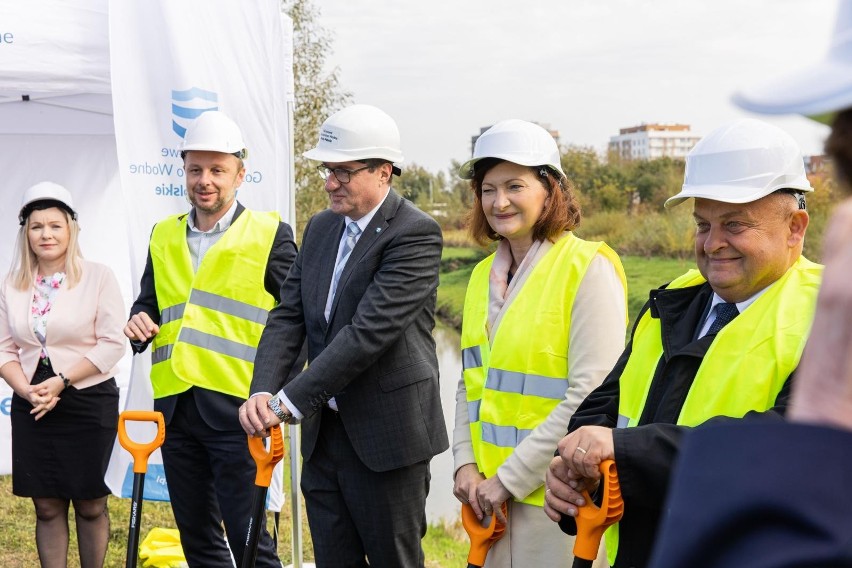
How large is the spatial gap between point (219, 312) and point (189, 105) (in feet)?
3.39

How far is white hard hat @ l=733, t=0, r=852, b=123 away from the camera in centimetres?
67

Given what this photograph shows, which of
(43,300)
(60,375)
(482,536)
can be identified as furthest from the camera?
(43,300)

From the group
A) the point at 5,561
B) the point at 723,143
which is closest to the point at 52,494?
the point at 5,561

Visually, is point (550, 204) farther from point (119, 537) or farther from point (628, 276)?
point (628, 276)

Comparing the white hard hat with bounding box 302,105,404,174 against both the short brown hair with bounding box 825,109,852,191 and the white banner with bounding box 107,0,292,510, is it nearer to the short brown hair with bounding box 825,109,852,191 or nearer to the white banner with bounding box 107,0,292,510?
the white banner with bounding box 107,0,292,510

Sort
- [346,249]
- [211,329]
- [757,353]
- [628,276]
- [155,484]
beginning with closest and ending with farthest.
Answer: [757,353]
[346,249]
[211,329]
[155,484]
[628,276]

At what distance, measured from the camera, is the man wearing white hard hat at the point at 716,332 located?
1952mm

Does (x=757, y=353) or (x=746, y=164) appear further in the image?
(x=746, y=164)

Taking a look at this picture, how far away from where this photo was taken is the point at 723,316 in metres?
2.12

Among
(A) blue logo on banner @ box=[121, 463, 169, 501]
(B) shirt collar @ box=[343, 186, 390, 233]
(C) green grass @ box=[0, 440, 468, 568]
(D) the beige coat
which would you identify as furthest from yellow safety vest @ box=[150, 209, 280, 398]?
(C) green grass @ box=[0, 440, 468, 568]

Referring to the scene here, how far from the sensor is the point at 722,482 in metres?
0.70

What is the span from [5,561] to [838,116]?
17.3 ft

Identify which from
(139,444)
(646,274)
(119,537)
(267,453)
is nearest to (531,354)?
(267,453)

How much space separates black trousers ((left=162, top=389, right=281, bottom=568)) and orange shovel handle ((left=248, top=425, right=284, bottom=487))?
645mm
